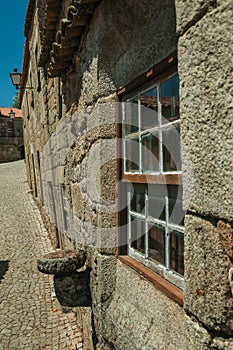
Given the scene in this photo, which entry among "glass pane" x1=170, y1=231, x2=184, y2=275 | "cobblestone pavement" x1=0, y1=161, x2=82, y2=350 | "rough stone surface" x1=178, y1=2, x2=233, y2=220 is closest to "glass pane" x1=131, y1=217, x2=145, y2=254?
"glass pane" x1=170, y1=231, x2=184, y2=275

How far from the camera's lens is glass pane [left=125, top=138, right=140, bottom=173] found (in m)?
1.97

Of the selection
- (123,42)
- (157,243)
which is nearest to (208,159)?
(157,243)

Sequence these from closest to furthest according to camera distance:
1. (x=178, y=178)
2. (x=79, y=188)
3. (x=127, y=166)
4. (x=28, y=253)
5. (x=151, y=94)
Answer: (x=178, y=178) < (x=151, y=94) < (x=127, y=166) < (x=79, y=188) < (x=28, y=253)

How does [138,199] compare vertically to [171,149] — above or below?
below

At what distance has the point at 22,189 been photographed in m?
14.1

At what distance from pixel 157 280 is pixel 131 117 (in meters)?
1.15

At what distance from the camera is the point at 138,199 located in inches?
79.0

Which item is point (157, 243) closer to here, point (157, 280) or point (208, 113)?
point (157, 280)

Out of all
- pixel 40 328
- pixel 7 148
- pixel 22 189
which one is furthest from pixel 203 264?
pixel 7 148

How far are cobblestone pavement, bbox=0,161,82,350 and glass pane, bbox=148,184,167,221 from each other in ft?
7.68

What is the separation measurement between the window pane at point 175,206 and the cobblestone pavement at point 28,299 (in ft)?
8.16

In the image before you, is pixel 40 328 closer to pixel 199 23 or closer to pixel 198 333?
pixel 198 333

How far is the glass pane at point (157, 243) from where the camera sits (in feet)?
5.75

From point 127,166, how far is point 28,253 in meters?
4.99
